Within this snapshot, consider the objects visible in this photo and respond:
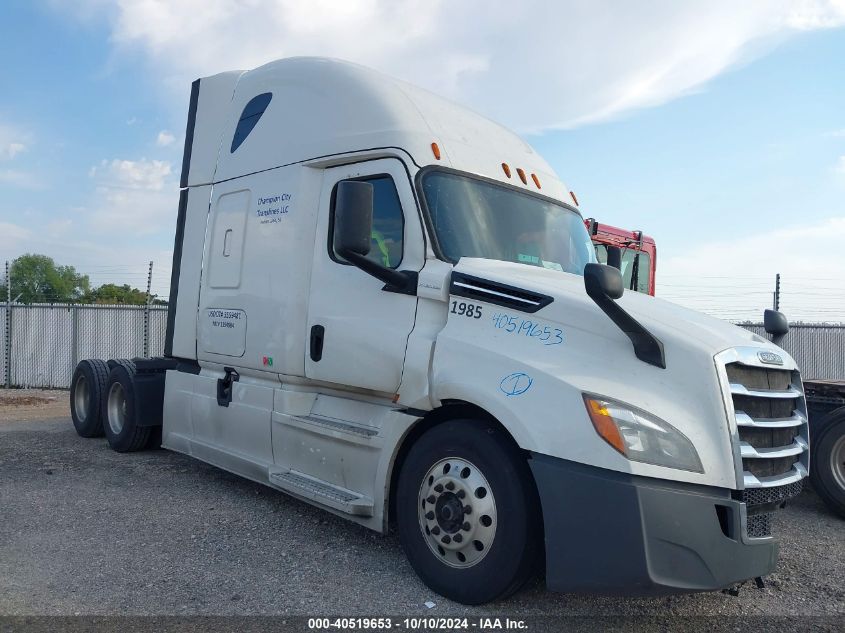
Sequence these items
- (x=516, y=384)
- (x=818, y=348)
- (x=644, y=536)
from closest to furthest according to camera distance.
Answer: (x=644, y=536), (x=516, y=384), (x=818, y=348)

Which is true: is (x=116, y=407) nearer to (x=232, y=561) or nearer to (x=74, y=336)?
(x=232, y=561)

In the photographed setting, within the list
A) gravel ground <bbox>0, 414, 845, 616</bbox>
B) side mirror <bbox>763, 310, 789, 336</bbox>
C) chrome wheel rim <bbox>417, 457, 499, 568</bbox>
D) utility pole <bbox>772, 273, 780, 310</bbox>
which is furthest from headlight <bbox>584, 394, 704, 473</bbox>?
utility pole <bbox>772, 273, 780, 310</bbox>

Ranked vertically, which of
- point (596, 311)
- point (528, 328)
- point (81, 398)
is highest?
point (596, 311)

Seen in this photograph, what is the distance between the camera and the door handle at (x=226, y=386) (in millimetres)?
5805

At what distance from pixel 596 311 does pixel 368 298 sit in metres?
1.61

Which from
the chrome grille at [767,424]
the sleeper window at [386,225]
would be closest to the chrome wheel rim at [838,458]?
the chrome grille at [767,424]

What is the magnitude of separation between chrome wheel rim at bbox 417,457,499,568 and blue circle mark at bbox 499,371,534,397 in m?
0.49

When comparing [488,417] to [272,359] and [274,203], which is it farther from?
[274,203]

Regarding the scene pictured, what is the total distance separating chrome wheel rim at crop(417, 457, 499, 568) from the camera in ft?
12.0

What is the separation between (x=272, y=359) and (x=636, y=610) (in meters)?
3.08

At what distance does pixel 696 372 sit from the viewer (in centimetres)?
337

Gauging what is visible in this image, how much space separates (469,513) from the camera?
3689 millimetres

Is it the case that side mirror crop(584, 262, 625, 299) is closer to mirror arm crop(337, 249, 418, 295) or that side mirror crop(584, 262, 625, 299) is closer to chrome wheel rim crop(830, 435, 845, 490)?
mirror arm crop(337, 249, 418, 295)

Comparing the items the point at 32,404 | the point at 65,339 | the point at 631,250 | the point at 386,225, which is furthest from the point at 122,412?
the point at 65,339
